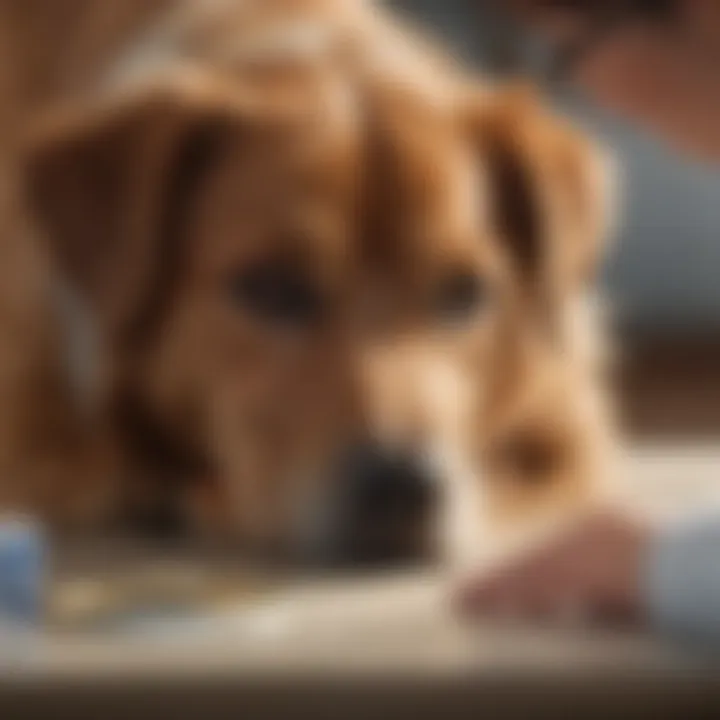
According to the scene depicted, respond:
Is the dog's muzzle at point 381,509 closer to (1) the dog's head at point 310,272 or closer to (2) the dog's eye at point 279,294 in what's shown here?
(1) the dog's head at point 310,272

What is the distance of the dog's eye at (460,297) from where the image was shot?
1.09 m

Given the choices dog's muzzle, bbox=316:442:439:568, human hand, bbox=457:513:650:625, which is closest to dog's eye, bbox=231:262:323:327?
dog's muzzle, bbox=316:442:439:568

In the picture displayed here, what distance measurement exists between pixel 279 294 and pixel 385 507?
0.14 meters

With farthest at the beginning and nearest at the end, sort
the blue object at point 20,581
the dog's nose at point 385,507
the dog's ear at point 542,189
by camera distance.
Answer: the dog's ear at point 542,189 < the dog's nose at point 385,507 < the blue object at point 20,581

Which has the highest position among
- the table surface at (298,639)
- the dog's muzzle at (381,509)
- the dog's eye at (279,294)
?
the dog's eye at (279,294)

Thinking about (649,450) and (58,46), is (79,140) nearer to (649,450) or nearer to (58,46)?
(58,46)

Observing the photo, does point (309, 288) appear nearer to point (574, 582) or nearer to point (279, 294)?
point (279, 294)

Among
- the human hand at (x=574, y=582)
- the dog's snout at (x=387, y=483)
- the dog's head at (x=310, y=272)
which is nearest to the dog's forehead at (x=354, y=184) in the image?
the dog's head at (x=310, y=272)

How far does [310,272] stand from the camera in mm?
1066

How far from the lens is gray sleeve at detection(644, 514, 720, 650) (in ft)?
2.47

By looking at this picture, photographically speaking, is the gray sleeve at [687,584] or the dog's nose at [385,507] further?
the dog's nose at [385,507]

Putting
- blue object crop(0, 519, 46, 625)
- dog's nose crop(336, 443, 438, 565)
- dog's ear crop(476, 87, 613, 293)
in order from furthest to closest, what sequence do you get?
1. dog's ear crop(476, 87, 613, 293)
2. dog's nose crop(336, 443, 438, 565)
3. blue object crop(0, 519, 46, 625)

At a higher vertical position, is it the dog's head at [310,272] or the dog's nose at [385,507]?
the dog's head at [310,272]

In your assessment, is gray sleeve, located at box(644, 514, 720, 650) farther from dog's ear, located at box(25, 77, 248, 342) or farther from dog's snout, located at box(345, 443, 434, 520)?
dog's ear, located at box(25, 77, 248, 342)
